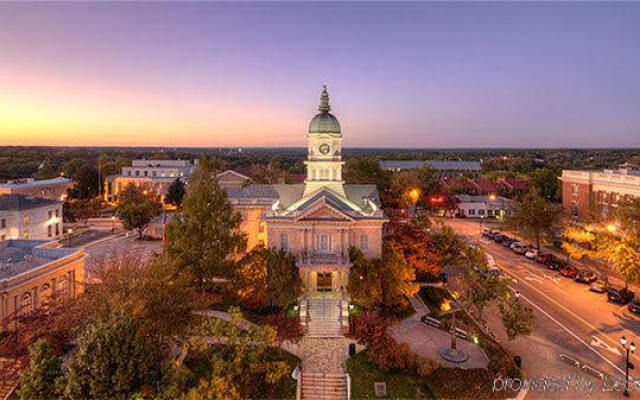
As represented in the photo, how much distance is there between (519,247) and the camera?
58031mm

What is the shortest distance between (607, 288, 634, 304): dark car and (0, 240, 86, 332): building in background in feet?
165

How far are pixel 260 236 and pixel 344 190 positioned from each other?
12082 millimetres

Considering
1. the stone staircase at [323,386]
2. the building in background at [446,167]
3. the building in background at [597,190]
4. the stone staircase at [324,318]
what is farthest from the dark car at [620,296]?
the building in background at [446,167]

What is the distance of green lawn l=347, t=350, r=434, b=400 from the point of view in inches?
1000

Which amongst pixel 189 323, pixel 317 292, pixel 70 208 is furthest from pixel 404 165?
pixel 189 323

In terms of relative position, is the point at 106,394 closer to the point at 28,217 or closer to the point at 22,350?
the point at 22,350

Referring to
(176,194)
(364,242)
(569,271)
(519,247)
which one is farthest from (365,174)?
(176,194)

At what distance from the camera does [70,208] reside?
76.9 meters

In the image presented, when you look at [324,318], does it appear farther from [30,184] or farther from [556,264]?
[30,184]

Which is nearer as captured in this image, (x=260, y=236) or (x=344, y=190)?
(x=344, y=190)

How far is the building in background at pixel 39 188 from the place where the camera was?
7219 cm

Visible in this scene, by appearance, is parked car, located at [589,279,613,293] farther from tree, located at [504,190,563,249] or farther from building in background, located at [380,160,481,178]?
building in background, located at [380,160,481,178]

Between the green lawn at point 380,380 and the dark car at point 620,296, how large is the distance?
26130mm

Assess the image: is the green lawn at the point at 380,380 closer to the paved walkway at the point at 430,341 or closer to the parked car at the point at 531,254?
the paved walkway at the point at 430,341
